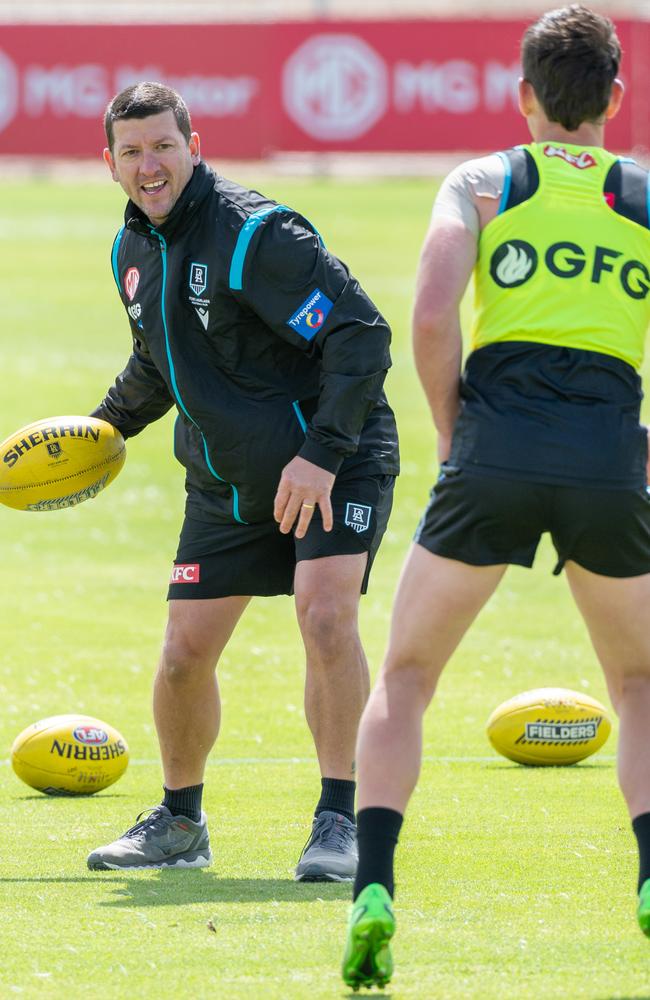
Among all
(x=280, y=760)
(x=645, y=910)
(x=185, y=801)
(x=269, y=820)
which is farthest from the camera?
(x=280, y=760)

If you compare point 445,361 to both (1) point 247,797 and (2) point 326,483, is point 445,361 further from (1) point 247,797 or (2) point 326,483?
(1) point 247,797

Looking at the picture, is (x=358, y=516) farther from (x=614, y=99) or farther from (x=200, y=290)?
(x=614, y=99)

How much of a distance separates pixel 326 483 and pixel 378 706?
1.16 metres

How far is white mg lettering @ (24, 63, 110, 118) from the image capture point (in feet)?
102

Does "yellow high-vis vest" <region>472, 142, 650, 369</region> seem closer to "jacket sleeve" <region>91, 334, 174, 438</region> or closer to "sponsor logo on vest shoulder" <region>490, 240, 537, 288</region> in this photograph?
"sponsor logo on vest shoulder" <region>490, 240, 537, 288</region>

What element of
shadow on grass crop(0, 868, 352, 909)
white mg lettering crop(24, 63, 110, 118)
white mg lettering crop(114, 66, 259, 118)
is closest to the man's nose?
shadow on grass crop(0, 868, 352, 909)

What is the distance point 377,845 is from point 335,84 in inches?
1081

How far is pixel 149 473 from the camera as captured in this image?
53.0ft

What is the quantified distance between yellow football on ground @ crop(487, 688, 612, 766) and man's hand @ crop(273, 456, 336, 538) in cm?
223

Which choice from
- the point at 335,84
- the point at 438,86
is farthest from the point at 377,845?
the point at 438,86

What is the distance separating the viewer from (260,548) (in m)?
5.62

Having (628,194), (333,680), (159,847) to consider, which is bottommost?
(159,847)

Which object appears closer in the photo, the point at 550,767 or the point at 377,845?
the point at 377,845

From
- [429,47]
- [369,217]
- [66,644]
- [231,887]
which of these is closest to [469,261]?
[231,887]
